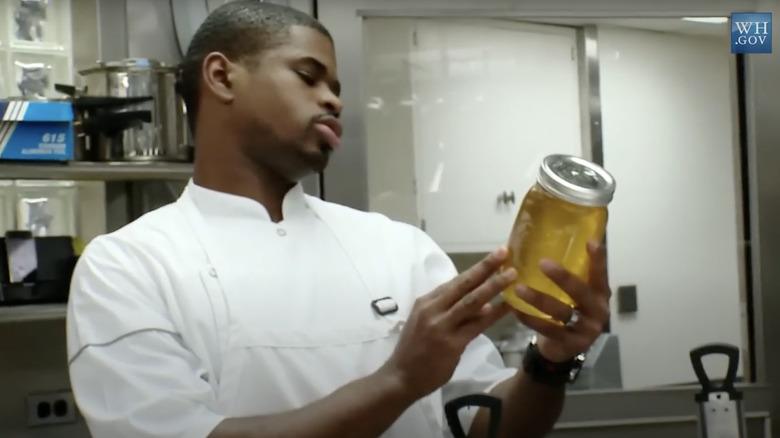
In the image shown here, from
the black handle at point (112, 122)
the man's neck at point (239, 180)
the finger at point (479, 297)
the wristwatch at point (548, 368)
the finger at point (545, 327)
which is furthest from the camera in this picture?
the black handle at point (112, 122)

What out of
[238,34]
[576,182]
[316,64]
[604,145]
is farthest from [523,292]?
[604,145]

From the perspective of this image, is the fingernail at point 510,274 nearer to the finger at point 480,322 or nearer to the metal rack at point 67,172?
the finger at point 480,322

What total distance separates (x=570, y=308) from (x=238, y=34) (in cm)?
66

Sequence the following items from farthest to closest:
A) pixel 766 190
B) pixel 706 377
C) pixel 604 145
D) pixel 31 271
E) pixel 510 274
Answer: pixel 604 145 < pixel 766 190 < pixel 31 271 < pixel 706 377 < pixel 510 274

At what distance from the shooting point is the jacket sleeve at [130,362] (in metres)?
1.05

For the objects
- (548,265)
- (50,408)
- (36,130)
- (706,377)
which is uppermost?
(36,130)

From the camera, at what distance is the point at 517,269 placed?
3.23 feet

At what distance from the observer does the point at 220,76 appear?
4.34ft

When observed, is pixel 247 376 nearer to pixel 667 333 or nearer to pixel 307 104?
pixel 307 104

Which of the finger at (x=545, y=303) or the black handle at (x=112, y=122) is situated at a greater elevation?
the black handle at (x=112, y=122)

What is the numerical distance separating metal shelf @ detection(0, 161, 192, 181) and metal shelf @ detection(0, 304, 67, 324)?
0.80 feet

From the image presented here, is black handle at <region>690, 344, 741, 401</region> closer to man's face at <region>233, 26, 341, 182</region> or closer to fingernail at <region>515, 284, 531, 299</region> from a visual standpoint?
fingernail at <region>515, 284, 531, 299</region>

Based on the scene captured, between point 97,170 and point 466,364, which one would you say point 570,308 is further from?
point 97,170

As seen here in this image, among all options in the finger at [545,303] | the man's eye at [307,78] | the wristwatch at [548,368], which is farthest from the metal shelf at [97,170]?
the finger at [545,303]
